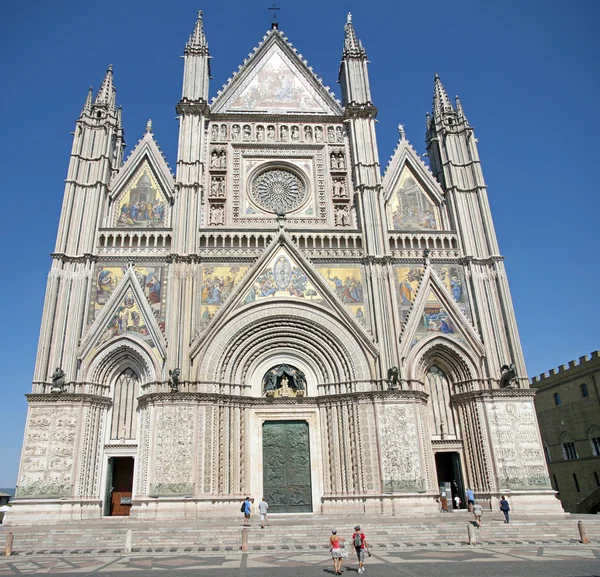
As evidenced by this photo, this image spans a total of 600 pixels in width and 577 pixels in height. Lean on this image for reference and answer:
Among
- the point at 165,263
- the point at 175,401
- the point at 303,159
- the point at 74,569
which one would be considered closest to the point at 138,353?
the point at 175,401

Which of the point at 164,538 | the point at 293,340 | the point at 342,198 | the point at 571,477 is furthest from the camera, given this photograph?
the point at 571,477

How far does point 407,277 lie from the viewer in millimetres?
24062

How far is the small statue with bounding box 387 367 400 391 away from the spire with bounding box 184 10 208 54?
19.3 metres

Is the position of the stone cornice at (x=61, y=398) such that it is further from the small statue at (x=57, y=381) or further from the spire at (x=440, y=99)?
the spire at (x=440, y=99)

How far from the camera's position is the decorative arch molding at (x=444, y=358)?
2245 cm

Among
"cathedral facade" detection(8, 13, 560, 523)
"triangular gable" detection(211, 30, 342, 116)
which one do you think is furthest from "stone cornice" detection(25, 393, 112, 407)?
"triangular gable" detection(211, 30, 342, 116)

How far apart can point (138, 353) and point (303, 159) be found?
41.7 ft

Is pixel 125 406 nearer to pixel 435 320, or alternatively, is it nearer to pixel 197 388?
pixel 197 388

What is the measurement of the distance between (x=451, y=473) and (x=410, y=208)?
40.4ft

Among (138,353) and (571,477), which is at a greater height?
(138,353)

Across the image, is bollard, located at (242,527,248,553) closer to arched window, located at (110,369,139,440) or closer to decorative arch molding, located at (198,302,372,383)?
decorative arch molding, located at (198,302,372,383)

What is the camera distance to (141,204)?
2489 cm

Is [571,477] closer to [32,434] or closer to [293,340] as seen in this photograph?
[293,340]

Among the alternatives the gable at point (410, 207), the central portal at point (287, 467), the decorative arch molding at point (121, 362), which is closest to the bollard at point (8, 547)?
the decorative arch molding at point (121, 362)
